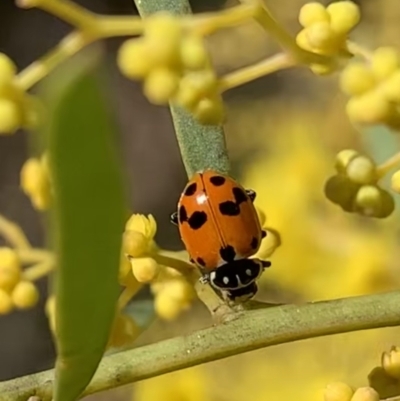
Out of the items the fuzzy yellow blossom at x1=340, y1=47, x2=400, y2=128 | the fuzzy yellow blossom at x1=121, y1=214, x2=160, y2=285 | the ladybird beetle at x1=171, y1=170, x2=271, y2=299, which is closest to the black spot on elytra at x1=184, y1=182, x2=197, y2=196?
the ladybird beetle at x1=171, y1=170, x2=271, y2=299

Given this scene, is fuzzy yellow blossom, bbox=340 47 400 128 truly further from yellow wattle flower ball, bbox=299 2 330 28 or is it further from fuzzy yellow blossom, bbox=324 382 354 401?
fuzzy yellow blossom, bbox=324 382 354 401

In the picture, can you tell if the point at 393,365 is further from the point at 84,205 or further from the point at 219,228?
the point at 84,205

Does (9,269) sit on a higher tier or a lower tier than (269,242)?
higher

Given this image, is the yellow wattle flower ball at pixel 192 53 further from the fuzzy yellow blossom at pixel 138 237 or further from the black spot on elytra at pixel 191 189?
the black spot on elytra at pixel 191 189

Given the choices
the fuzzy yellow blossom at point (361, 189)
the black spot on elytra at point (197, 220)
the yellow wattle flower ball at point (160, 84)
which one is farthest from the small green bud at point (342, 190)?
the yellow wattle flower ball at point (160, 84)

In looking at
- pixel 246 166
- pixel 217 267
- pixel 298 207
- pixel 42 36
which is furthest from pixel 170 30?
pixel 42 36

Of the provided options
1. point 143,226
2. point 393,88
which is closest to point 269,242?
point 143,226

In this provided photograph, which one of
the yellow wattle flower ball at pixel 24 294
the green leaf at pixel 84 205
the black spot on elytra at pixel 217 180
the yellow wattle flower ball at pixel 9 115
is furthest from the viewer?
the black spot on elytra at pixel 217 180
